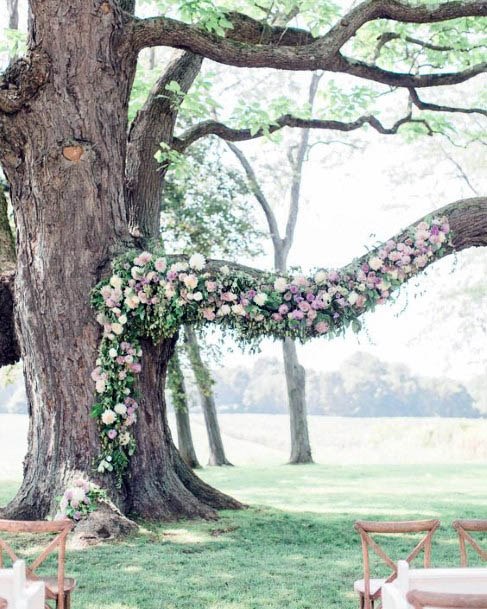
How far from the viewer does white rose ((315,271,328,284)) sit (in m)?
8.17

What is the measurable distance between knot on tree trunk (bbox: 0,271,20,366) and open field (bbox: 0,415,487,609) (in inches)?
98.7

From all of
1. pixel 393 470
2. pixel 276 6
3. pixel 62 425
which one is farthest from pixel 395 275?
pixel 393 470

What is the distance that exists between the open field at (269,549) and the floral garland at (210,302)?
129 cm

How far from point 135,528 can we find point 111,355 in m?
1.61

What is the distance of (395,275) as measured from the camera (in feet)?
26.9

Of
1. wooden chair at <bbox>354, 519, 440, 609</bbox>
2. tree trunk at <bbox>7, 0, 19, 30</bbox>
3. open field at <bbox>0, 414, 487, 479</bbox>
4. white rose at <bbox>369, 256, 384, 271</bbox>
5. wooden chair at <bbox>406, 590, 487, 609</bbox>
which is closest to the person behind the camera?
wooden chair at <bbox>406, 590, 487, 609</bbox>

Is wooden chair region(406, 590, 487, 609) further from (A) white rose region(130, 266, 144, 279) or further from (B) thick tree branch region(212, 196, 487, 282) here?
(B) thick tree branch region(212, 196, 487, 282)

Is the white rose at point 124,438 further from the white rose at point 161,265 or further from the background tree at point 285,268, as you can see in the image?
the background tree at point 285,268

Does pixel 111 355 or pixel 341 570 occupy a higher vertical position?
pixel 111 355

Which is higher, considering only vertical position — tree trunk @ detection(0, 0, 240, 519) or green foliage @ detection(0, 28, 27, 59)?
green foliage @ detection(0, 28, 27, 59)

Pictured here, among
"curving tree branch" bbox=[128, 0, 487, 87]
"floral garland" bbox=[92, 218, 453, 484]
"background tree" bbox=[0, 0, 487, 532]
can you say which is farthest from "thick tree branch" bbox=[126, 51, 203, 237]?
"floral garland" bbox=[92, 218, 453, 484]

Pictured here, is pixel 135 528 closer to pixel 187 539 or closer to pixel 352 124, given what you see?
pixel 187 539

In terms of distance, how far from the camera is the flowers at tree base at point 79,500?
7.61m

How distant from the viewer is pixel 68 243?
8.22 m
